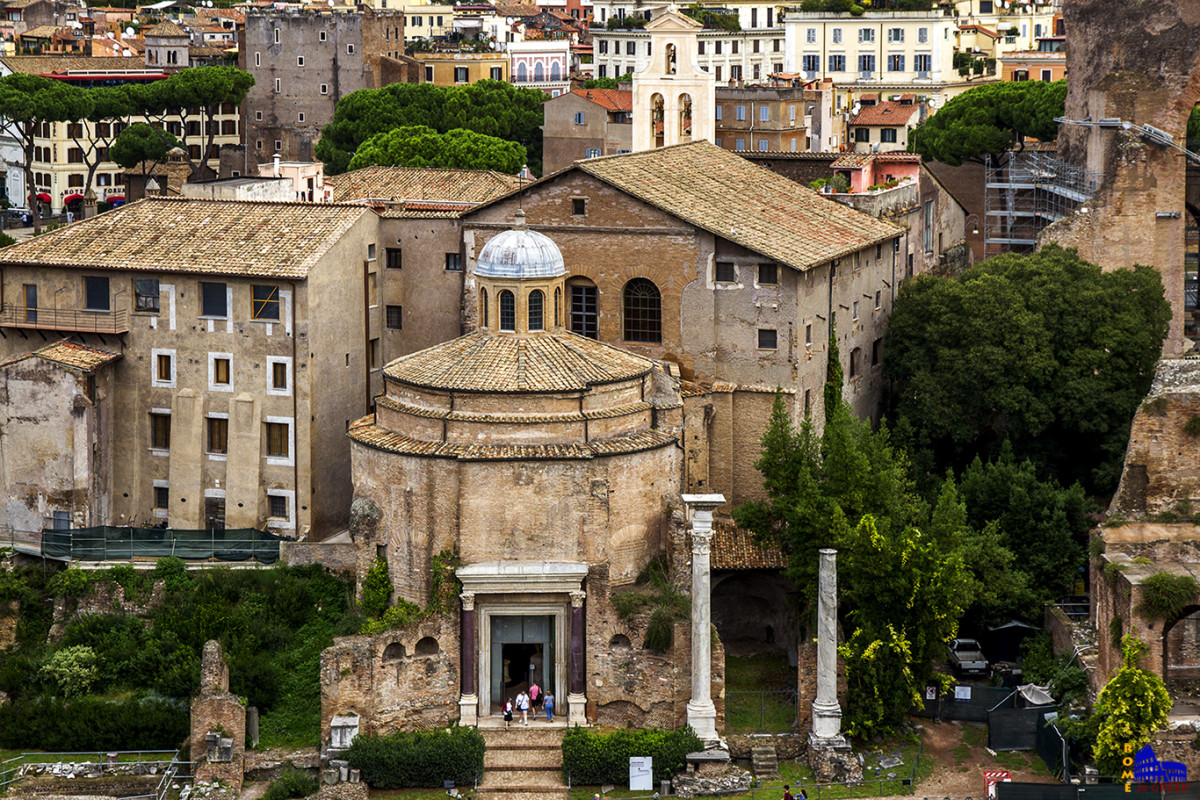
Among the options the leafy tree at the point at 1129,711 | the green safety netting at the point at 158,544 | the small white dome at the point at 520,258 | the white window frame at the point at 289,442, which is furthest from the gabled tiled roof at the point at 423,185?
the leafy tree at the point at 1129,711

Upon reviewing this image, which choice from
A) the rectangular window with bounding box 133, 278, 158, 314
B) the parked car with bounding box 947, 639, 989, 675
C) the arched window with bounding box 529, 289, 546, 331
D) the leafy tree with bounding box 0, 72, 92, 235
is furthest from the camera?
the leafy tree with bounding box 0, 72, 92, 235

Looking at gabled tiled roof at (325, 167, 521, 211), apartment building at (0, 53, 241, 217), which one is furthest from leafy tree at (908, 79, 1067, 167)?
apartment building at (0, 53, 241, 217)

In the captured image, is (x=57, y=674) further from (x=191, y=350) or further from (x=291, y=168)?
(x=291, y=168)

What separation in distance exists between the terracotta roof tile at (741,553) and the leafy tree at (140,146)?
65093mm

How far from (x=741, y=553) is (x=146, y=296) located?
16.9 metres

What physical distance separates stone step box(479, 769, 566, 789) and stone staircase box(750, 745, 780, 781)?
4280 millimetres

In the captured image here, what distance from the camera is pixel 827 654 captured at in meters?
45.5

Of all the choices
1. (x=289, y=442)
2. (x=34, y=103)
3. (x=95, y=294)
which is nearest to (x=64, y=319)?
(x=95, y=294)

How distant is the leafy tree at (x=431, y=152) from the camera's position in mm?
89562

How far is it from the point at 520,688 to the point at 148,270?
50.6ft

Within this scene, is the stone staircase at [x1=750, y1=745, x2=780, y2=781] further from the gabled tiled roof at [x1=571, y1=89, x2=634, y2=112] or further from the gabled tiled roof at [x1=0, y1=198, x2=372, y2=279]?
the gabled tiled roof at [x1=571, y1=89, x2=634, y2=112]

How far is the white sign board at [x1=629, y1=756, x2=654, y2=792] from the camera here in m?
44.3

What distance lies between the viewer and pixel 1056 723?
45.4 meters

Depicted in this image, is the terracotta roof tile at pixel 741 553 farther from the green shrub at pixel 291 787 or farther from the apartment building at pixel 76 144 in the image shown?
the apartment building at pixel 76 144
